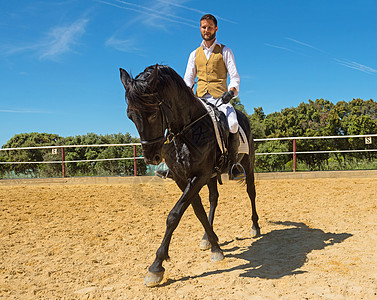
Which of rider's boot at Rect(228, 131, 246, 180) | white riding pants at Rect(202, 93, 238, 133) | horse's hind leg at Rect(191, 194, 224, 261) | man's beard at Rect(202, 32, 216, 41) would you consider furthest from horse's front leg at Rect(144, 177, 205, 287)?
man's beard at Rect(202, 32, 216, 41)

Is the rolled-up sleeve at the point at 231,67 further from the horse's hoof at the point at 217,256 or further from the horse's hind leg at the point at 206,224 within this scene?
the horse's hoof at the point at 217,256

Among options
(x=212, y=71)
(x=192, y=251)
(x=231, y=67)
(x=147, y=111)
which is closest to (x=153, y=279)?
(x=192, y=251)

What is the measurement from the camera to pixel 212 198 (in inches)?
182

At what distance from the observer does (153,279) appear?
298 cm

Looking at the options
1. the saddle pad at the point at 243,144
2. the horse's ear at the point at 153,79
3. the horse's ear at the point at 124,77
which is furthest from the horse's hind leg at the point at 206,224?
the horse's ear at the point at 124,77

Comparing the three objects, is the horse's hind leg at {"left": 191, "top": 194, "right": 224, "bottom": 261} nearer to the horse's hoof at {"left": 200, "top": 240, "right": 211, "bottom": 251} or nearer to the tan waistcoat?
the horse's hoof at {"left": 200, "top": 240, "right": 211, "bottom": 251}

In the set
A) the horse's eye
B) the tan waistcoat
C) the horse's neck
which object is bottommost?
the horse's eye

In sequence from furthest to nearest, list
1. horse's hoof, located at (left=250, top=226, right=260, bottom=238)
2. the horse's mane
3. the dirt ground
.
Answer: horse's hoof, located at (left=250, top=226, right=260, bottom=238) → the dirt ground → the horse's mane

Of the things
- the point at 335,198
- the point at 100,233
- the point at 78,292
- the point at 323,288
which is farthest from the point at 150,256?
the point at 335,198

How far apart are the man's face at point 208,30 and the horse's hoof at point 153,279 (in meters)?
2.79

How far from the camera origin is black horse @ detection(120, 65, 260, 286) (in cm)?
278

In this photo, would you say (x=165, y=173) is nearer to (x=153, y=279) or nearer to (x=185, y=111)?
(x=185, y=111)

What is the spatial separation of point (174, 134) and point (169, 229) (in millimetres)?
955

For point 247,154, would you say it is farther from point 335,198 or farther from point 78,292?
point 335,198
